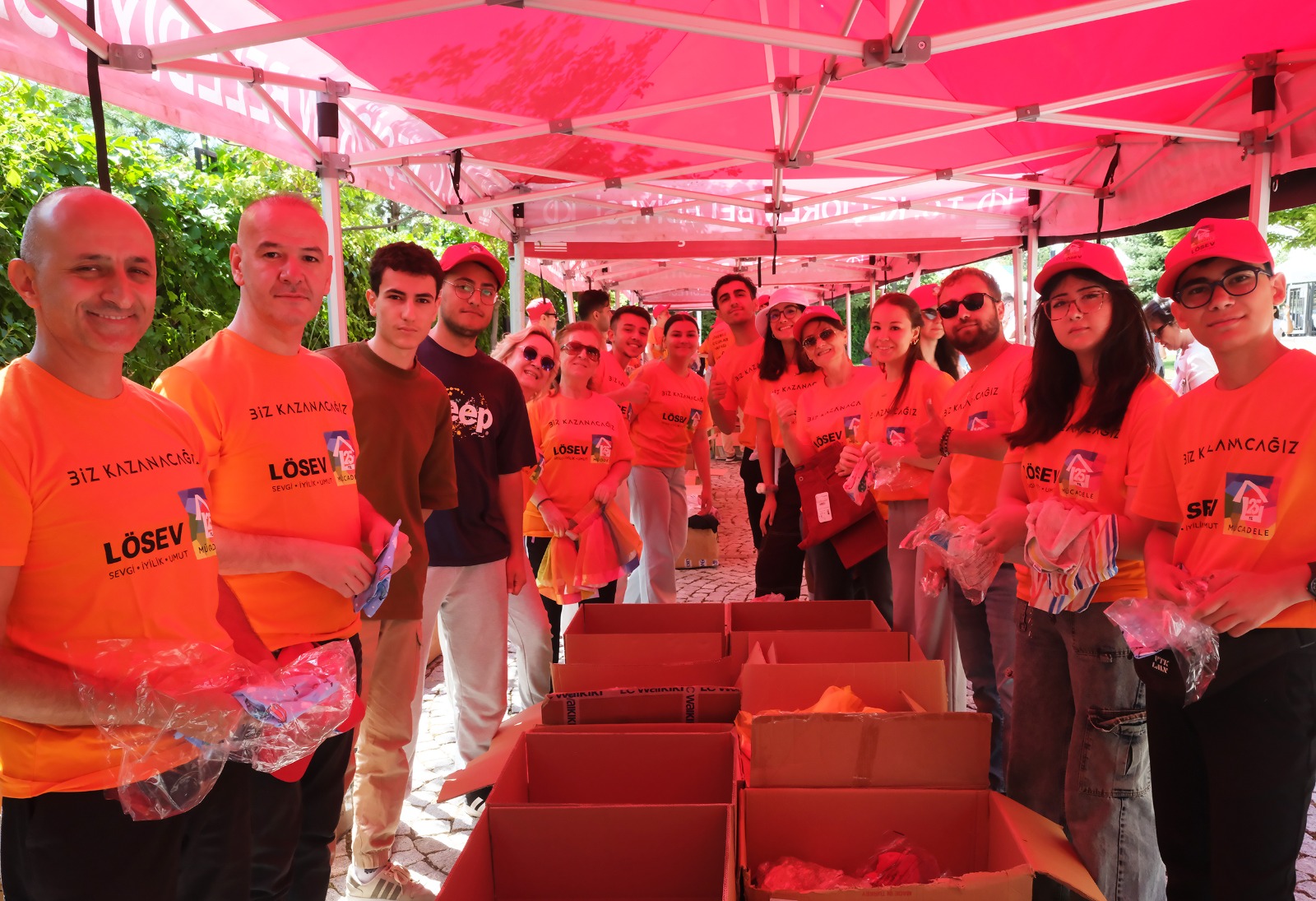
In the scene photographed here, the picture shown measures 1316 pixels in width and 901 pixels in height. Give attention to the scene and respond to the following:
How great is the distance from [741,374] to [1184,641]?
427 centimetres

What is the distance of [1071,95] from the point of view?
476 centimetres

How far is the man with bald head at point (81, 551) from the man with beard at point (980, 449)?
245 cm

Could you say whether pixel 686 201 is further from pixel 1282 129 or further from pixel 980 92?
pixel 1282 129

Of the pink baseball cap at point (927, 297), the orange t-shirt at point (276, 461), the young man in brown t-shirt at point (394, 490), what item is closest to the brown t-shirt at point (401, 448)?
the young man in brown t-shirt at point (394, 490)

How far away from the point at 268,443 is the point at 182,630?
1.87 ft

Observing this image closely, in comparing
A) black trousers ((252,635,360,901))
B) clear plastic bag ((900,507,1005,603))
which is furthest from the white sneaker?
clear plastic bag ((900,507,1005,603))

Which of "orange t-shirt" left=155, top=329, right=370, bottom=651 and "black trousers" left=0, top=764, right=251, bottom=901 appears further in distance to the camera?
"orange t-shirt" left=155, top=329, right=370, bottom=651

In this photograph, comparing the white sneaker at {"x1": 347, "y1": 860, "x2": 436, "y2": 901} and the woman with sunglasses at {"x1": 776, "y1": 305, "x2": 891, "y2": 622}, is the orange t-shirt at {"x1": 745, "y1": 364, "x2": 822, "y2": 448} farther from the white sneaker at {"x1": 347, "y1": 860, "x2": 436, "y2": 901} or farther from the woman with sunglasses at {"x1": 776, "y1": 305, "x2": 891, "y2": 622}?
the white sneaker at {"x1": 347, "y1": 860, "x2": 436, "y2": 901}

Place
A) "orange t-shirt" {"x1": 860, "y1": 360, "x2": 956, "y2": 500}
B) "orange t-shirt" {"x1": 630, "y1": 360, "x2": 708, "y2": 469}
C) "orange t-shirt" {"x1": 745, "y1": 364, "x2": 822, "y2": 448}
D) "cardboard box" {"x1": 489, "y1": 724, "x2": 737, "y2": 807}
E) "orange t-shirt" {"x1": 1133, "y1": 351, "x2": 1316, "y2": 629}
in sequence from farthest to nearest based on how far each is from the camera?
"orange t-shirt" {"x1": 630, "y1": 360, "x2": 708, "y2": 469}
"orange t-shirt" {"x1": 745, "y1": 364, "x2": 822, "y2": 448}
"orange t-shirt" {"x1": 860, "y1": 360, "x2": 956, "y2": 500}
"cardboard box" {"x1": 489, "y1": 724, "x2": 737, "y2": 807}
"orange t-shirt" {"x1": 1133, "y1": 351, "x2": 1316, "y2": 629}

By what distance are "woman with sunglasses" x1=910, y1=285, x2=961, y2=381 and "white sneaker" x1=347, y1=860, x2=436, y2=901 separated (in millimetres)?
3223

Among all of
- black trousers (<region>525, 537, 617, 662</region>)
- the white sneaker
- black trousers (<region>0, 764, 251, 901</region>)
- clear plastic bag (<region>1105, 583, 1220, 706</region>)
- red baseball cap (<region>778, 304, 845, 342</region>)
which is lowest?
the white sneaker

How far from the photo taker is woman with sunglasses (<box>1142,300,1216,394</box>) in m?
6.88

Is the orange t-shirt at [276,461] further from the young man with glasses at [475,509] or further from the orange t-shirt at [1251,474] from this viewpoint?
the orange t-shirt at [1251,474]

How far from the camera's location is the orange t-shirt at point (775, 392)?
4883mm
